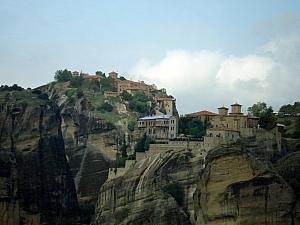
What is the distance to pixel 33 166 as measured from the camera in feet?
335

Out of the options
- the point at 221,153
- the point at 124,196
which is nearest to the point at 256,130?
the point at 124,196

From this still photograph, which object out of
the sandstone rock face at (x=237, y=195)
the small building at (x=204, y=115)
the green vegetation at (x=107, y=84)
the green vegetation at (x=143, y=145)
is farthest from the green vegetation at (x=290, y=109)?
the sandstone rock face at (x=237, y=195)

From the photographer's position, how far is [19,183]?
99875mm

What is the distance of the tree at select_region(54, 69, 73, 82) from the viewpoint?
135 metres

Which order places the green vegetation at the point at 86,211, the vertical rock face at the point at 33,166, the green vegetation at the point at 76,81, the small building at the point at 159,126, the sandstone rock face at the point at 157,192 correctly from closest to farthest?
the sandstone rock face at the point at 157,192
the vertical rock face at the point at 33,166
the small building at the point at 159,126
the green vegetation at the point at 86,211
the green vegetation at the point at 76,81

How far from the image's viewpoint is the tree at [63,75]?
444 ft

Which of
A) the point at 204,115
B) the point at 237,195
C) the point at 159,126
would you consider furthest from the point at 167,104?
the point at 237,195

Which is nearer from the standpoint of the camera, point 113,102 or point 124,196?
point 124,196

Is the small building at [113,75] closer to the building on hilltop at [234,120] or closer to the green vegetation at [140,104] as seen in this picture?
the green vegetation at [140,104]

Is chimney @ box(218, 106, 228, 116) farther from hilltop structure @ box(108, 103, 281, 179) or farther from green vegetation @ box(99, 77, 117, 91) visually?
green vegetation @ box(99, 77, 117, 91)

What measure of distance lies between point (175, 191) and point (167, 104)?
1601 inches

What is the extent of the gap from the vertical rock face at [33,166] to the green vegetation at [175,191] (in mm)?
18497

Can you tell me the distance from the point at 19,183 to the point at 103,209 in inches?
420

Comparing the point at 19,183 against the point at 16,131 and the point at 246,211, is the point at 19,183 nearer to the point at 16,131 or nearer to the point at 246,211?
the point at 16,131
